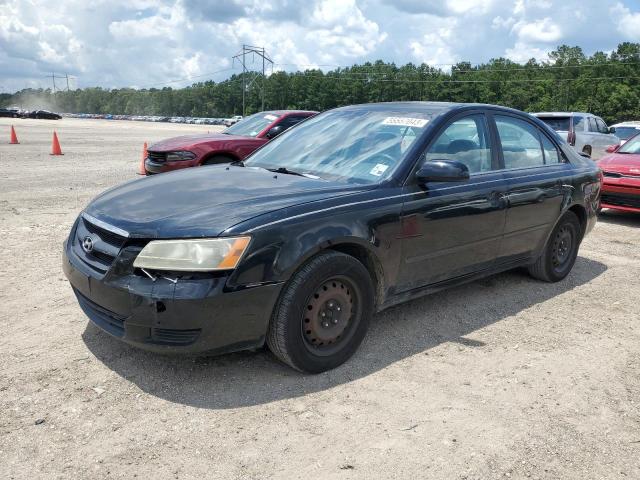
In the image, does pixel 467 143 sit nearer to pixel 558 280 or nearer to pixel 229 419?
pixel 558 280

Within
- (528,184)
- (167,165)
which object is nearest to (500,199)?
(528,184)

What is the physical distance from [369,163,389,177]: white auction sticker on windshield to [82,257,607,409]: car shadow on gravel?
1151 millimetres

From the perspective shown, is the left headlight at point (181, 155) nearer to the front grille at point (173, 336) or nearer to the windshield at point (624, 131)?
the front grille at point (173, 336)

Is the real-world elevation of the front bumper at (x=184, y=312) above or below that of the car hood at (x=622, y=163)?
below

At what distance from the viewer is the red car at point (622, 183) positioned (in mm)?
8320

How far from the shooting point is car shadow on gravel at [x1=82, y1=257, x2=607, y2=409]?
319 centimetres

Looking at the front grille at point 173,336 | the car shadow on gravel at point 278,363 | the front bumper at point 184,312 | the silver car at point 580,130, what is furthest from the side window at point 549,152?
the silver car at point 580,130

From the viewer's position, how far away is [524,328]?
14.2 ft

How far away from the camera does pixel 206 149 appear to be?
924 cm

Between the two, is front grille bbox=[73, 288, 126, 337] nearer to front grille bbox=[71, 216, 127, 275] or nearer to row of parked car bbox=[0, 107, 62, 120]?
front grille bbox=[71, 216, 127, 275]

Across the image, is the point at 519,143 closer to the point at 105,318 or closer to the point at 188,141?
the point at 105,318

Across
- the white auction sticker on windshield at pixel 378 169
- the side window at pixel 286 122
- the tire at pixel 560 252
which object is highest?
the side window at pixel 286 122

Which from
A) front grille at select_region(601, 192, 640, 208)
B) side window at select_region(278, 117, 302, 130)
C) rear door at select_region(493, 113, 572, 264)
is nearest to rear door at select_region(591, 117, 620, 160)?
front grille at select_region(601, 192, 640, 208)

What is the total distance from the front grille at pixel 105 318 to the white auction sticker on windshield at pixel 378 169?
1848mm
